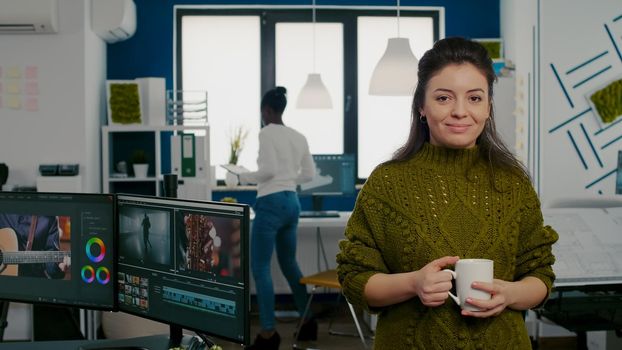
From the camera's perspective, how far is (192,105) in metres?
5.55

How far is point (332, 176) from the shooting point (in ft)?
17.6

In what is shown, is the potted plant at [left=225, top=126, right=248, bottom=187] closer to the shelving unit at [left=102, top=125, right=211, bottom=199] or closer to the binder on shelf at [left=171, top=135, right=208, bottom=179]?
the shelving unit at [left=102, top=125, right=211, bottom=199]

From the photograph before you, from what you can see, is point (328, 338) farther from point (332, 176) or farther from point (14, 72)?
point (14, 72)

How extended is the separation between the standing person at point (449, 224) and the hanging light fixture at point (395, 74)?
2.30m

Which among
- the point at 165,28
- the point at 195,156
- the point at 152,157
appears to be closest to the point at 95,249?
the point at 195,156

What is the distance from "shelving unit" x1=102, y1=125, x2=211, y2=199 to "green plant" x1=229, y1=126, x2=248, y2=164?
261 mm

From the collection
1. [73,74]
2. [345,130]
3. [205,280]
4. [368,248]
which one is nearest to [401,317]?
[368,248]

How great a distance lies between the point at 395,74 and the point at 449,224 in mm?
2468

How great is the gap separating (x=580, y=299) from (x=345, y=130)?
3288 mm

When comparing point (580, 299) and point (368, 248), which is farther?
point (580, 299)

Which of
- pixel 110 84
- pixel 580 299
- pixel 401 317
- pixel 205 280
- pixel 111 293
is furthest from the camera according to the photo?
pixel 110 84

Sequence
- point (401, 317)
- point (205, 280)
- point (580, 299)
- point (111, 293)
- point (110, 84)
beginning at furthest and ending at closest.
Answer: point (110, 84) → point (580, 299) → point (111, 293) → point (205, 280) → point (401, 317)

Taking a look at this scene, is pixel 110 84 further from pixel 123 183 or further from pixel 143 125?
pixel 123 183

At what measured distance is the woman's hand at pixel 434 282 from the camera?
1389 millimetres
